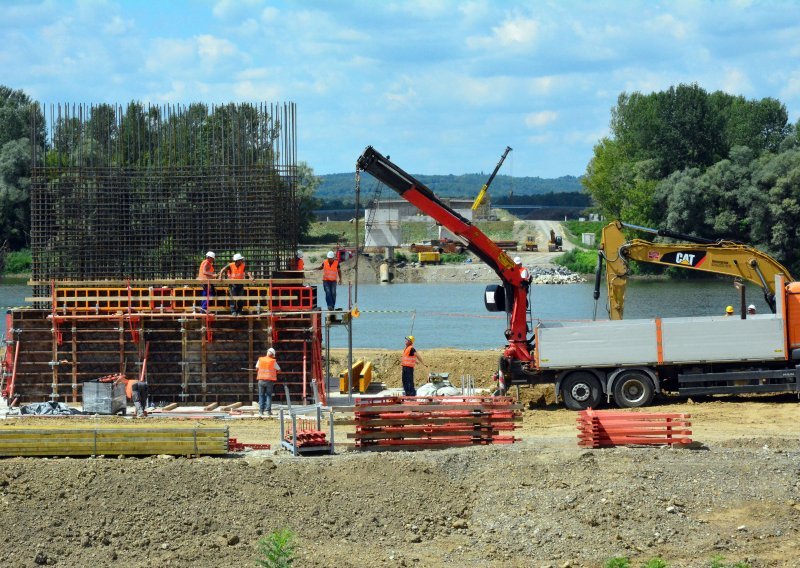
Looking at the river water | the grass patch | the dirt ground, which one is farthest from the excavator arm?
the grass patch

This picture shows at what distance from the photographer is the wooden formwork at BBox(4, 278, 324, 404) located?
29828mm

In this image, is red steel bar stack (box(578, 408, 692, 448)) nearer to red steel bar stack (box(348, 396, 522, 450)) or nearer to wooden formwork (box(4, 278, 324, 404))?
red steel bar stack (box(348, 396, 522, 450))

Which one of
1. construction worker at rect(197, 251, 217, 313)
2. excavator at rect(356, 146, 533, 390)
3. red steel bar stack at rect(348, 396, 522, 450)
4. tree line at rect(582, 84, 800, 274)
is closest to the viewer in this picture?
red steel bar stack at rect(348, 396, 522, 450)

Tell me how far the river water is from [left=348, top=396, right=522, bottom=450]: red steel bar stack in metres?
19.0

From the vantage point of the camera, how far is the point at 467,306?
7600 centimetres

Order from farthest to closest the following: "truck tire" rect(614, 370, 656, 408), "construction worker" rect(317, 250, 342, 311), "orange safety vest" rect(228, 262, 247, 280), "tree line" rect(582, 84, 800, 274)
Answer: "tree line" rect(582, 84, 800, 274) < "construction worker" rect(317, 250, 342, 311) < "orange safety vest" rect(228, 262, 247, 280) < "truck tire" rect(614, 370, 656, 408)

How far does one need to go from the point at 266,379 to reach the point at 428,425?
5.95m

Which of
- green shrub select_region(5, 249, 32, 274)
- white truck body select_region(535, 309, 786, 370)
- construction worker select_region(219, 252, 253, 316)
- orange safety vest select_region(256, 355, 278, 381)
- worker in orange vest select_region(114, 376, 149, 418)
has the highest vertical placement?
green shrub select_region(5, 249, 32, 274)

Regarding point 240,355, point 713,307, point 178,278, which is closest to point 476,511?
point 240,355

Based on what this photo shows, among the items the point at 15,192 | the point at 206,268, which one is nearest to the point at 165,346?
the point at 206,268

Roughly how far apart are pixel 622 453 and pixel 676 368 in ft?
23.6

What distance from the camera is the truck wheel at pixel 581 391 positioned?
2831cm

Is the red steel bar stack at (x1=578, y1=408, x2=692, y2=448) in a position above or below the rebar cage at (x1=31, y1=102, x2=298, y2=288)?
below

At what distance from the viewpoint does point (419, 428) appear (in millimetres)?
23078
